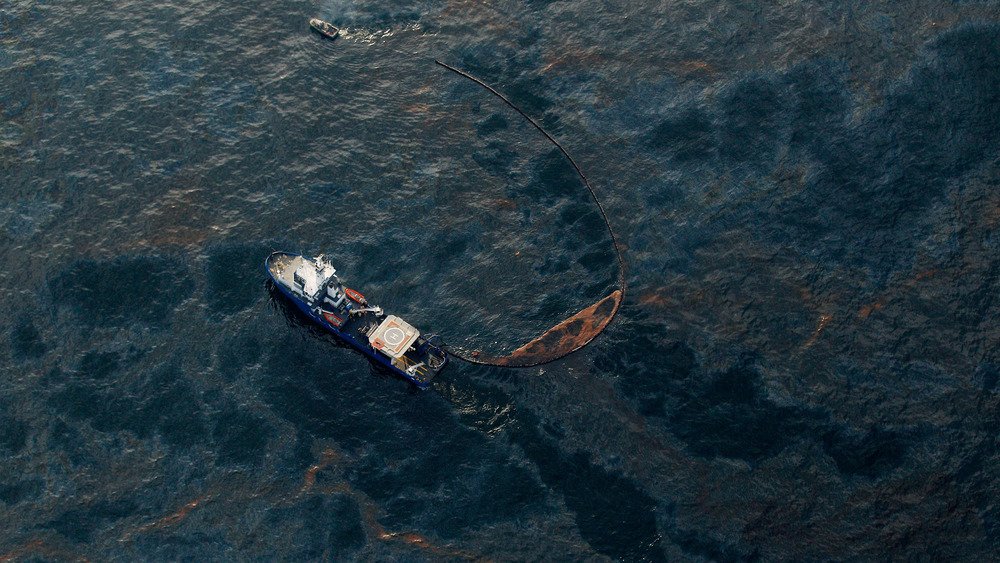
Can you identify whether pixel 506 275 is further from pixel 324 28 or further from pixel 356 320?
pixel 324 28

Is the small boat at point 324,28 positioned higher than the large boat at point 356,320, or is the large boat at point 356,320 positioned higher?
the small boat at point 324,28

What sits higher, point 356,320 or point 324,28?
point 324,28

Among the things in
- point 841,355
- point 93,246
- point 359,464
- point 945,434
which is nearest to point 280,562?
point 359,464

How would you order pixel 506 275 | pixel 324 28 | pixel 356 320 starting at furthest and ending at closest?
pixel 324 28
pixel 506 275
pixel 356 320

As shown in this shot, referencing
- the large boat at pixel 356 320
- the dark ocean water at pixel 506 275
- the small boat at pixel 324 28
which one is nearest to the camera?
the dark ocean water at pixel 506 275

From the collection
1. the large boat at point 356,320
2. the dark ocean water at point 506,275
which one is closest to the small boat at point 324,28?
the dark ocean water at point 506,275

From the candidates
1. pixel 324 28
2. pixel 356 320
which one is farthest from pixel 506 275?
pixel 324 28

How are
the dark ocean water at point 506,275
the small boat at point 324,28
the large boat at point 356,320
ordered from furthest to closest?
the small boat at point 324,28 → the large boat at point 356,320 → the dark ocean water at point 506,275

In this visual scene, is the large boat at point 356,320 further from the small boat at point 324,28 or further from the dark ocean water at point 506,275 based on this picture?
the small boat at point 324,28
